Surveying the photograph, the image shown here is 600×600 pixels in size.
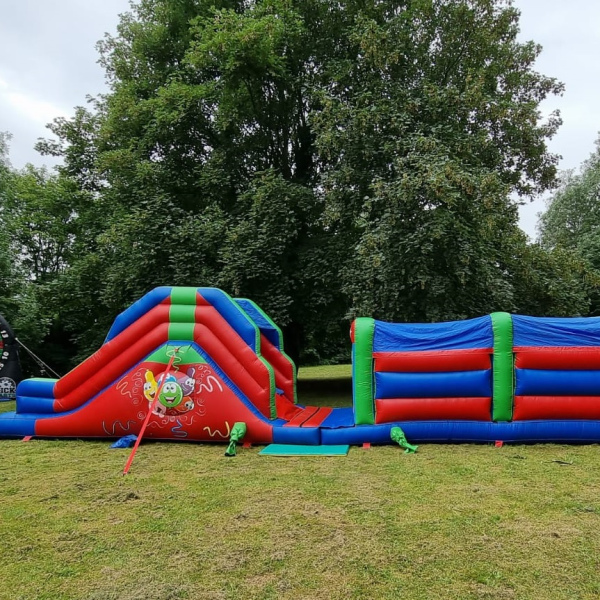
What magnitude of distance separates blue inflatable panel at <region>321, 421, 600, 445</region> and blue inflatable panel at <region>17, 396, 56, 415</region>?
354 cm

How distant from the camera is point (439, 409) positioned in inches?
214

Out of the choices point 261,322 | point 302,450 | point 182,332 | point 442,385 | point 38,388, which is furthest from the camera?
point 261,322

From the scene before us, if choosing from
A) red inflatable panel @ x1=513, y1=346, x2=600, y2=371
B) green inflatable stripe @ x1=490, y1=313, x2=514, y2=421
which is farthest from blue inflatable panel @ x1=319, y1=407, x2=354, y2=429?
red inflatable panel @ x1=513, y1=346, x2=600, y2=371

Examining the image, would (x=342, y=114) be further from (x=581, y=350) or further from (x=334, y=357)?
(x=334, y=357)

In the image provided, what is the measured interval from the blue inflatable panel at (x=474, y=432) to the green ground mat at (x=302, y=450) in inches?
7.7

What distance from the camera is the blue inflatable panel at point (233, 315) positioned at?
5926 mm

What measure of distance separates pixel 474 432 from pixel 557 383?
3.47 ft

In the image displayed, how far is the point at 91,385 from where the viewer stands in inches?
235

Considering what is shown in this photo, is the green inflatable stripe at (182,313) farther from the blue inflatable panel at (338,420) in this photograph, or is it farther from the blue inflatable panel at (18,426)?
the blue inflatable panel at (18,426)

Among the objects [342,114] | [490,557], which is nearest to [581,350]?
[490,557]

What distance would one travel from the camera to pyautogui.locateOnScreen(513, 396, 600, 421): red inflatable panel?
17.4 ft

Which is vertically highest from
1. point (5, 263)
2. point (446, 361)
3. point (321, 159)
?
point (321, 159)

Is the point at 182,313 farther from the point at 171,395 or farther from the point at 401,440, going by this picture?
the point at 401,440

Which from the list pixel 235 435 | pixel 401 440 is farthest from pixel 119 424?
pixel 401 440
